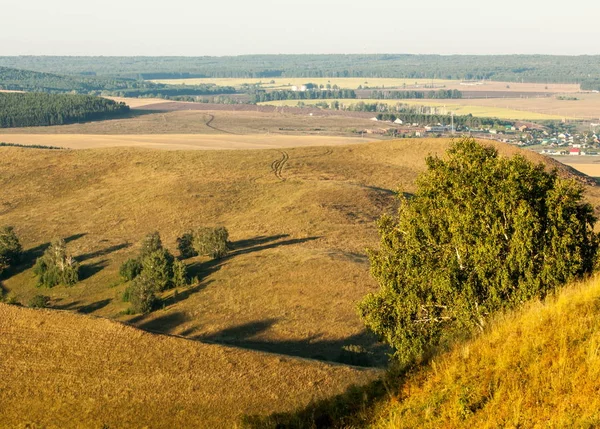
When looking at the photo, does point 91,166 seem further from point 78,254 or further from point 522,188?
point 522,188

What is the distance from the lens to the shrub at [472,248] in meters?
22.1

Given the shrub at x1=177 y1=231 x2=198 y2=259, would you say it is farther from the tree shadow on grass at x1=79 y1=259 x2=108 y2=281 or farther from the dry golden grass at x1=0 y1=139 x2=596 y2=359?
the tree shadow on grass at x1=79 y1=259 x2=108 y2=281

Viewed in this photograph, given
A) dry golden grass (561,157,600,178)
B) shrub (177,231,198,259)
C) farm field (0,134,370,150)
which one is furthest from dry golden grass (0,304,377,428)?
farm field (0,134,370,150)

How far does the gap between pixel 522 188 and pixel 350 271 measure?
23.8 meters

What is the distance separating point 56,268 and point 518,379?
46.4m

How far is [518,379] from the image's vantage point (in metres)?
13.5

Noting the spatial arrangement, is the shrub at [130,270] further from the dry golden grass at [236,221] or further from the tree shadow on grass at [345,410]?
the tree shadow on grass at [345,410]

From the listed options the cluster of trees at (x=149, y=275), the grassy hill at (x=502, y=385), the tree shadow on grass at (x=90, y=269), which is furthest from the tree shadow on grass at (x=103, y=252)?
the grassy hill at (x=502, y=385)

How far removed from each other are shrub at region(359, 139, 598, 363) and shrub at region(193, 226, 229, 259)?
30.2m

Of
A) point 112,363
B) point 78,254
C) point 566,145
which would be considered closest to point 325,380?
point 112,363

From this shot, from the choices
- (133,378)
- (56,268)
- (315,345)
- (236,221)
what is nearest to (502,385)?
(133,378)

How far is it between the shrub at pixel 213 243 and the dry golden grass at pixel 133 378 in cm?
2554

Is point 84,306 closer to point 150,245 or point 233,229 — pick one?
point 150,245

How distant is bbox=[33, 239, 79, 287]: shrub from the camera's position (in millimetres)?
53312
